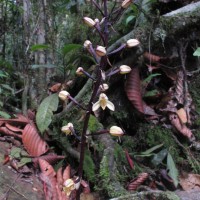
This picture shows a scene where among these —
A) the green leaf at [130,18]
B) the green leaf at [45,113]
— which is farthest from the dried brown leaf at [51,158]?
the green leaf at [130,18]

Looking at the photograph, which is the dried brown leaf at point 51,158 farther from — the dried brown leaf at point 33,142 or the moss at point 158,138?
the moss at point 158,138

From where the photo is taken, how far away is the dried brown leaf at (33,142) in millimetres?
2268

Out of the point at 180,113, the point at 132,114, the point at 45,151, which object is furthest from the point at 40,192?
the point at 180,113

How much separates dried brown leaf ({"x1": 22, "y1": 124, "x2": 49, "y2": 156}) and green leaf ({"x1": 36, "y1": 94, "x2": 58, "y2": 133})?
0.08 meters

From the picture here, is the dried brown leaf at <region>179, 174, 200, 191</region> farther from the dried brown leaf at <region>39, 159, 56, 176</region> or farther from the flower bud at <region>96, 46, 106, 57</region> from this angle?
the flower bud at <region>96, 46, 106, 57</region>

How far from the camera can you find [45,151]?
2295 millimetres

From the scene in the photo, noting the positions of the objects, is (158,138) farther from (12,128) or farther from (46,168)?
(12,128)

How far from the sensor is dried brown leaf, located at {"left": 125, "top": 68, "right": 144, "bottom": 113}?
248 centimetres

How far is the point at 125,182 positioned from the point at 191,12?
1524 mm

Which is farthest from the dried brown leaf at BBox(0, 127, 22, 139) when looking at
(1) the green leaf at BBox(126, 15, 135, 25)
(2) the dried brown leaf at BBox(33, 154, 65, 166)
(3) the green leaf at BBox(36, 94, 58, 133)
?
(1) the green leaf at BBox(126, 15, 135, 25)

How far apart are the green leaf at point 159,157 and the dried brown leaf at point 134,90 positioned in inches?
15.4

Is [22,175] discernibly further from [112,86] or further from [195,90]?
[195,90]

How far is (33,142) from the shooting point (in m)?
2.33

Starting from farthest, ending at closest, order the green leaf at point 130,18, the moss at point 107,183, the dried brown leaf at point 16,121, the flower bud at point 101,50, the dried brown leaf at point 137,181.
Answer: the green leaf at point 130,18, the dried brown leaf at point 16,121, the dried brown leaf at point 137,181, the moss at point 107,183, the flower bud at point 101,50
